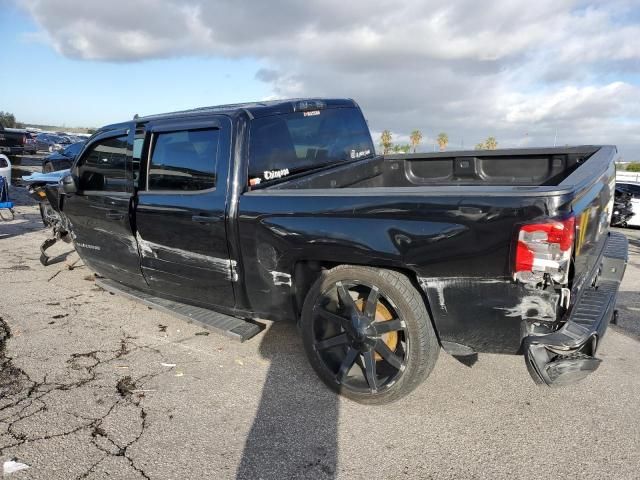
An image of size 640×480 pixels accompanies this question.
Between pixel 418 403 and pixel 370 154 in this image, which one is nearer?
pixel 418 403

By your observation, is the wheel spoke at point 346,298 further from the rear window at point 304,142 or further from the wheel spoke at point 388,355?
the rear window at point 304,142

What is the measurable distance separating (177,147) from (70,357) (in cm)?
190

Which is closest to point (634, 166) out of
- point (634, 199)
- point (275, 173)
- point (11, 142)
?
point (634, 199)

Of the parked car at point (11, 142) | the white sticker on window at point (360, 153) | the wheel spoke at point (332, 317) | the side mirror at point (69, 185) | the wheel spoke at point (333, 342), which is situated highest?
the parked car at point (11, 142)

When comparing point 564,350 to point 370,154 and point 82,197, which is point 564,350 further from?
point 82,197

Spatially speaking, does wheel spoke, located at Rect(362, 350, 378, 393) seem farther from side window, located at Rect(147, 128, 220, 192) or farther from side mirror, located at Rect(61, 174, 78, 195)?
side mirror, located at Rect(61, 174, 78, 195)

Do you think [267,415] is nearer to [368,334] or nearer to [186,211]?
[368,334]

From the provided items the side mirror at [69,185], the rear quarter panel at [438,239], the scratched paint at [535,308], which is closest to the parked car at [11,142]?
the side mirror at [69,185]

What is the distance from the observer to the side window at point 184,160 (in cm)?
356

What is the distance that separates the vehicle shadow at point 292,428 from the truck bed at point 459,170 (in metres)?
1.40

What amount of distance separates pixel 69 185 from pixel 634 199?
13758 mm

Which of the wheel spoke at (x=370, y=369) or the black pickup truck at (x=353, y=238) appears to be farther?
the wheel spoke at (x=370, y=369)

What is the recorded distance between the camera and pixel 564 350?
7.71 ft

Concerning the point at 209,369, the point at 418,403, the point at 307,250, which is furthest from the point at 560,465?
the point at 209,369
